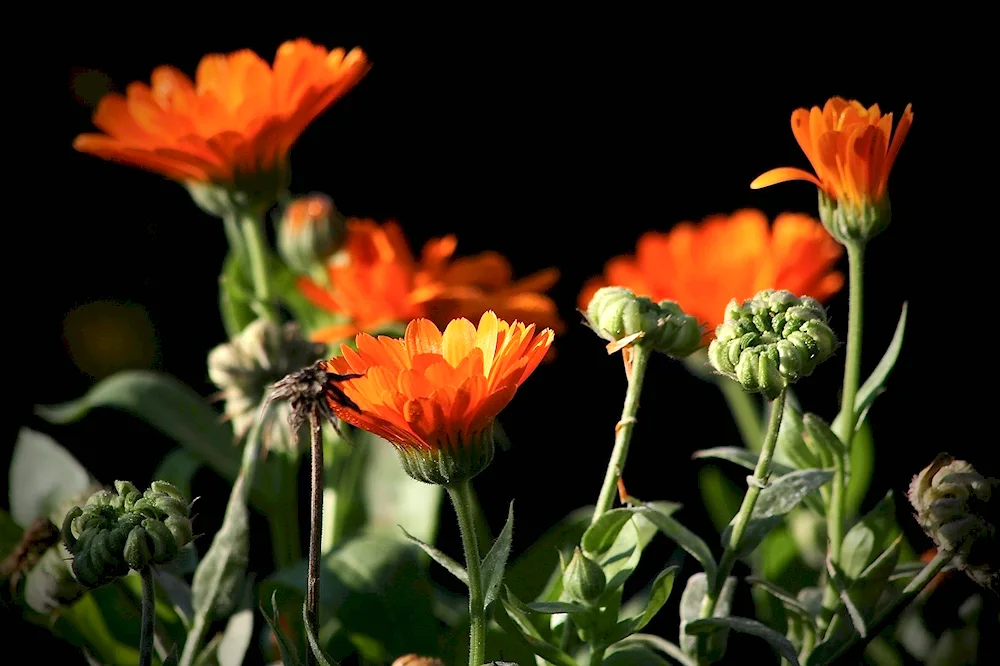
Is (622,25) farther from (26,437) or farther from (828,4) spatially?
(26,437)

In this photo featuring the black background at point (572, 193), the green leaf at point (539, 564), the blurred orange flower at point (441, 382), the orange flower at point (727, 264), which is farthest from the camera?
the black background at point (572, 193)

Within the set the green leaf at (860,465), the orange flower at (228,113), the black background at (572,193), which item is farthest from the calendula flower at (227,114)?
the black background at (572,193)

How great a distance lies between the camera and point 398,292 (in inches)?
26.0

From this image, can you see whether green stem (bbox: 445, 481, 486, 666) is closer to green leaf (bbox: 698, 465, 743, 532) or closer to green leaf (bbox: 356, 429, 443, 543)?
green leaf (bbox: 356, 429, 443, 543)

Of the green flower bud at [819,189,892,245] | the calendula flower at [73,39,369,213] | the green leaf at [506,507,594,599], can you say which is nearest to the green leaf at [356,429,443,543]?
the green leaf at [506,507,594,599]

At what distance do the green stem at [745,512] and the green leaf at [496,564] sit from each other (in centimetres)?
9

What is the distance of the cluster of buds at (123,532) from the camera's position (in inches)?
15.3

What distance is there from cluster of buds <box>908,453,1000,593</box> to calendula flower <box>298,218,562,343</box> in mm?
279

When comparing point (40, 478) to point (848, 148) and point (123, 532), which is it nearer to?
point (123, 532)

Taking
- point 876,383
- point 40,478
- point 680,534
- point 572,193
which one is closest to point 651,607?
point 680,534

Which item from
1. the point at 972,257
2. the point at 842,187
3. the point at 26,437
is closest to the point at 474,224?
the point at 972,257

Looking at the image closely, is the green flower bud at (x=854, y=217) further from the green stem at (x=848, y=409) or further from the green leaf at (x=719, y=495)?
the green leaf at (x=719, y=495)

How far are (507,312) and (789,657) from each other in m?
0.30

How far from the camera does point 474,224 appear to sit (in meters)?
1.21
